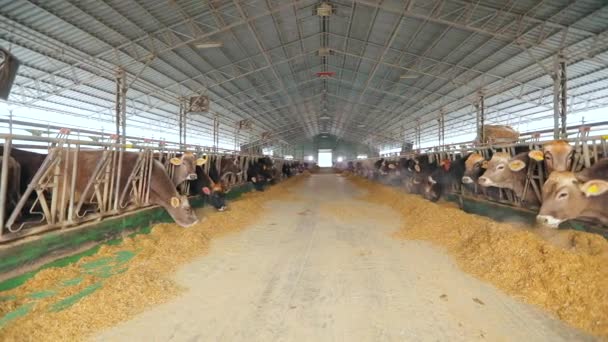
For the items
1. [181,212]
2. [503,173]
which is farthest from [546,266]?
[181,212]

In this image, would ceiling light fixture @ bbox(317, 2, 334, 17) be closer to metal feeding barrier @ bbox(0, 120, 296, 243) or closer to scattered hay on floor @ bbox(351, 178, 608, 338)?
metal feeding barrier @ bbox(0, 120, 296, 243)

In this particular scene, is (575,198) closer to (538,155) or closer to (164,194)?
(538,155)

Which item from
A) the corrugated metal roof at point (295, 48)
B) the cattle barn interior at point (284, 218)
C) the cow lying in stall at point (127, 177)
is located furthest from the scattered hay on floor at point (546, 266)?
the corrugated metal roof at point (295, 48)

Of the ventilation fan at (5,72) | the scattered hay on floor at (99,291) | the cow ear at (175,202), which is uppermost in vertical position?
the ventilation fan at (5,72)

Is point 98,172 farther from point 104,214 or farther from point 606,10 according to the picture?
point 606,10

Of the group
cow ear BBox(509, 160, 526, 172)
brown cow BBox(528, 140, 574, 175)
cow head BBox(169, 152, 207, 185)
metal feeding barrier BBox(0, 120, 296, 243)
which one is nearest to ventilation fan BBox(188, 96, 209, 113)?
cow head BBox(169, 152, 207, 185)

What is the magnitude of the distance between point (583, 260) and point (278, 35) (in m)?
13.6

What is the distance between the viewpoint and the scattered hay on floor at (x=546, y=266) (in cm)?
247

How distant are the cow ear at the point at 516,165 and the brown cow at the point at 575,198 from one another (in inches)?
38.2

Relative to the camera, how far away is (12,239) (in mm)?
3094

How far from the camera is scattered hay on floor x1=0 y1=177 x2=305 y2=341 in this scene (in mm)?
2231

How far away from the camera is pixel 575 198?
148 inches

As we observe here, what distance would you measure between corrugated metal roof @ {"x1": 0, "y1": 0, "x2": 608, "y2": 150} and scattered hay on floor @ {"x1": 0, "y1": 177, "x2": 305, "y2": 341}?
821 centimetres

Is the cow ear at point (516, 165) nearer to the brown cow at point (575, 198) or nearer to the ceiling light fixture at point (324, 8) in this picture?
the brown cow at point (575, 198)
